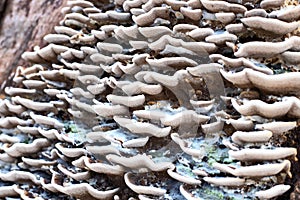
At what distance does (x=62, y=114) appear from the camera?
2.29 metres

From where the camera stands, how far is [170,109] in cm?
189

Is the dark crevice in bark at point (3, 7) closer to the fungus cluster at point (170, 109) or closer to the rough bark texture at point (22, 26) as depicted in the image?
the rough bark texture at point (22, 26)

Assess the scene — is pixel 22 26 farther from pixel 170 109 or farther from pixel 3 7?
pixel 170 109

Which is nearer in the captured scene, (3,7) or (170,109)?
(170,109)

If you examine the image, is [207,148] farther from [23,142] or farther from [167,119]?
[23,142]

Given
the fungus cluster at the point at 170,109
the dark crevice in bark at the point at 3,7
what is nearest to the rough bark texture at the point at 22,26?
the dark crevice in bark at the point at 3,7

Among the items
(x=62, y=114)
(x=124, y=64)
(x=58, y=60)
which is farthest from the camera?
(x=58, y=60)

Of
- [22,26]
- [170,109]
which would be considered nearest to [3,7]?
[22,26]

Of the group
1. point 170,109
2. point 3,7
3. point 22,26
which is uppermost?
point 3,7

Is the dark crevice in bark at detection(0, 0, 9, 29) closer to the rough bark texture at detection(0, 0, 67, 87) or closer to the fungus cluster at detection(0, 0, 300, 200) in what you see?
the rough bark texture at detection(0, 0, 67, 87)

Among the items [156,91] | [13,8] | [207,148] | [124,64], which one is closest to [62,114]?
[124,64]

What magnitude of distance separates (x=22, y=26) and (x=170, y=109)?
148cm

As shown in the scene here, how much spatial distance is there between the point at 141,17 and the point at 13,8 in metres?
1.37

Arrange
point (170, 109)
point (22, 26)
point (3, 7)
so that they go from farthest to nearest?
point (3, 7) → point (22, 26) → point (170, 109)
